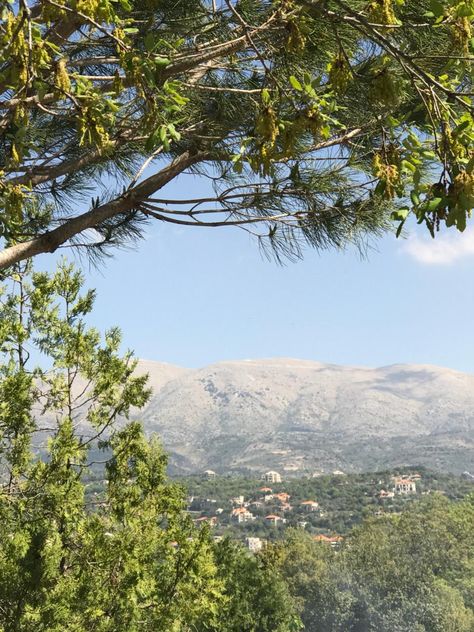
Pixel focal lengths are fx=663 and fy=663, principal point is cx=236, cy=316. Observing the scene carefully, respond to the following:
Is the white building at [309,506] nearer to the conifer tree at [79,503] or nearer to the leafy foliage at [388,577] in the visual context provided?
the leafy foliage at [388,577]

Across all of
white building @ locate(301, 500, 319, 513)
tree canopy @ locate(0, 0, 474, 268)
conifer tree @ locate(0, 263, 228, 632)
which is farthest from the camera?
white building @ locate(301, 500, 319, 513)

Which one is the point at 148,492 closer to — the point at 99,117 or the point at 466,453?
the point at 99,117

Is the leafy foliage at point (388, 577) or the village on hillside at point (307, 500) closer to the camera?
the leafy foliage at point (388, 577)

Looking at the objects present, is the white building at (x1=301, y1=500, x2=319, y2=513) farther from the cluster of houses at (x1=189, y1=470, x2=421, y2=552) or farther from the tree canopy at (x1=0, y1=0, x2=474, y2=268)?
the tree canopy at (x1=0, y1=0, x2=474, y2=268)

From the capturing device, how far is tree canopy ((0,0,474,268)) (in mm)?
1352

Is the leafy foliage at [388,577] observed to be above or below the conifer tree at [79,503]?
below

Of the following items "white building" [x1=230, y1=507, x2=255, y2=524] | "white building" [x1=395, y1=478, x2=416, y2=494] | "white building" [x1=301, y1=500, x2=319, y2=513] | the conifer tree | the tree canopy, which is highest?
the tree canopy

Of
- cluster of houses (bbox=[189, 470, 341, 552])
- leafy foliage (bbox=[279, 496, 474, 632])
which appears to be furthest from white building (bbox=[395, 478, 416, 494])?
leafy foliage (bbox=[279, 496, 474, 632])

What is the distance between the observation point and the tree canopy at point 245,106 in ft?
4.43

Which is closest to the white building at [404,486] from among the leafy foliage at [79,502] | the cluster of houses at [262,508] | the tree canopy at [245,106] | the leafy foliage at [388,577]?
the cluster of houses at [262,508]

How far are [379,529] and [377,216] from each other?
92.1 ft

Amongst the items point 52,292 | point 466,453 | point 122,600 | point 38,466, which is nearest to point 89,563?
point 122,600

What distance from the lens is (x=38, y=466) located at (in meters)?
3.80

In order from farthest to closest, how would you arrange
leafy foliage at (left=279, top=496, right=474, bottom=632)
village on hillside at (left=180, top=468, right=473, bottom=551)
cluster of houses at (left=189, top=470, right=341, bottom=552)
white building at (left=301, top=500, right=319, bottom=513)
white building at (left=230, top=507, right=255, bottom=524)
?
white building at (left=301, top=500, right=319, bottom=513) → cluster of houses at (left=189, top=470, right=341, bottom=552) → white building at (left=230, top=507, right=255, bottom=524) → village on hillside at (left=180, top=468, right=473, bottom=551) → leafy foliage at (left=279, top=496, right=474, bottom=632)
